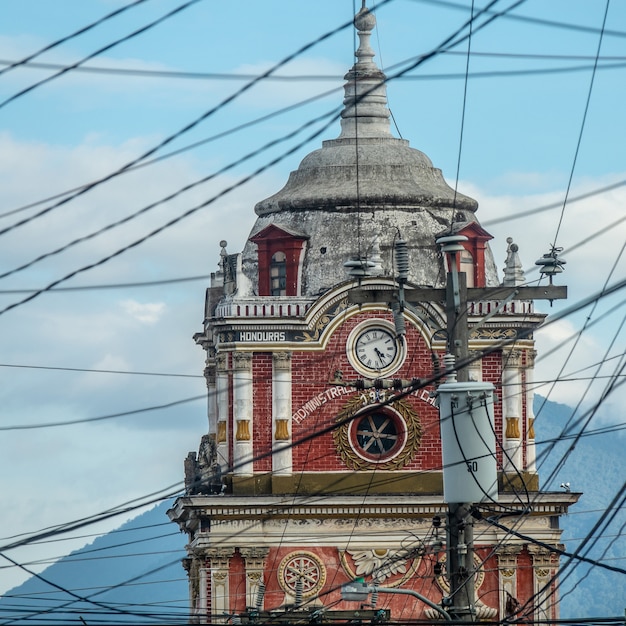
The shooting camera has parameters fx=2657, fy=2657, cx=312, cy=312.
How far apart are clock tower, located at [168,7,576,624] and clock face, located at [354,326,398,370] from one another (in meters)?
0.04

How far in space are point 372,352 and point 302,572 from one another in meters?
6.24

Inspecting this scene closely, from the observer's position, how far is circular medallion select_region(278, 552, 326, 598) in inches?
2795

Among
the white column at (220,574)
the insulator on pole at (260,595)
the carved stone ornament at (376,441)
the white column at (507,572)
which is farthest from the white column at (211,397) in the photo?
the white column at (507,572)

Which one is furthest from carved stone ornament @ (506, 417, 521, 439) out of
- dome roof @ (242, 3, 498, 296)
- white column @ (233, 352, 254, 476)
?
white column @ (233, 352, 254, 476)

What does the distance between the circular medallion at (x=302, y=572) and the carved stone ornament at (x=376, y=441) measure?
2.86 meters

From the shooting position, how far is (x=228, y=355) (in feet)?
238

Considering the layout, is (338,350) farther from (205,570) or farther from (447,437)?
(447,437)

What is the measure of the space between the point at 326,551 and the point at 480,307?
7.86 meters

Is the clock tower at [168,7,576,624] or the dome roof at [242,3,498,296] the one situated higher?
the dome roof at [242,3,498,296]

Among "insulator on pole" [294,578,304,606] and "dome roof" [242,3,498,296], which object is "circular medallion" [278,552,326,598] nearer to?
"insulator on pole" [294,578,304,606]

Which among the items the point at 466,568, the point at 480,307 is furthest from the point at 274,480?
the point at 466,568

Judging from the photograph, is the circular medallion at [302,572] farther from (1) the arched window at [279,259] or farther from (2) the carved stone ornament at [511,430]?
(1) the arched window at [279,259]

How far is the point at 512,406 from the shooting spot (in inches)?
2876

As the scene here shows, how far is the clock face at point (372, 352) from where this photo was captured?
7194 cm
